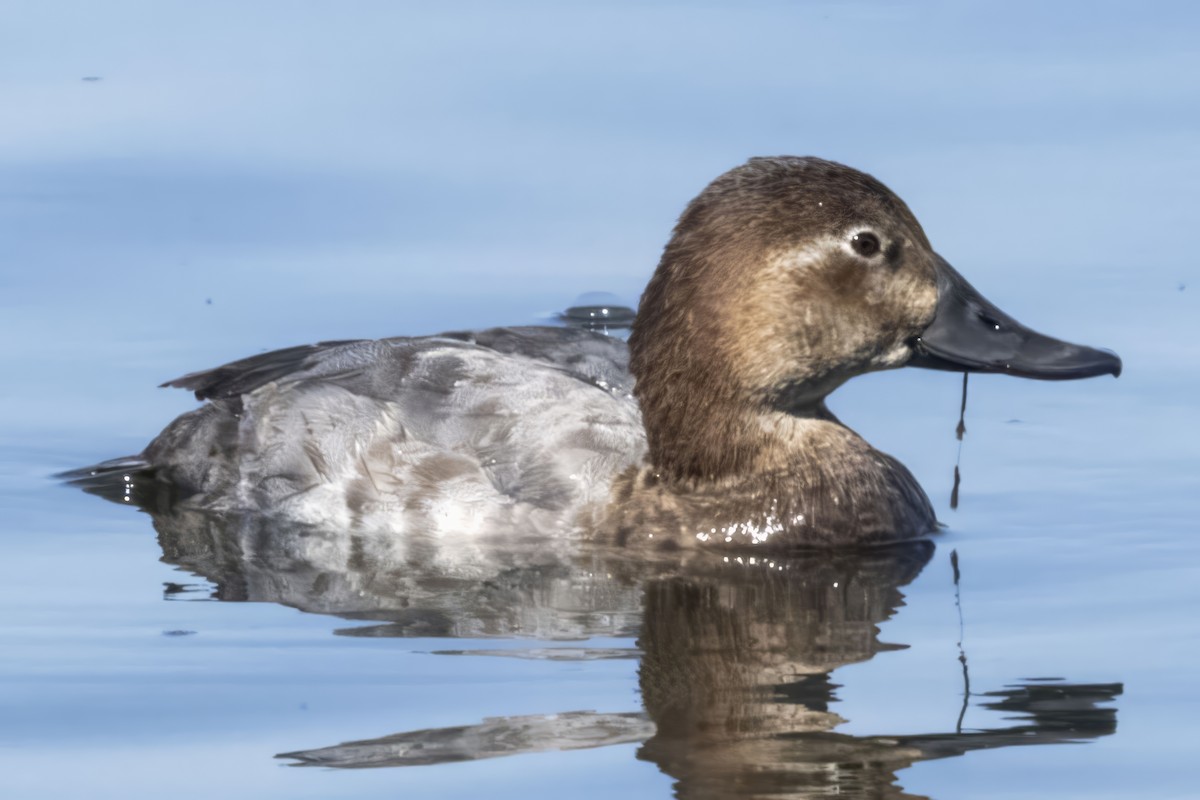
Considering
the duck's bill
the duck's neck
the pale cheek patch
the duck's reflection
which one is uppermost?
the pale cheek patch

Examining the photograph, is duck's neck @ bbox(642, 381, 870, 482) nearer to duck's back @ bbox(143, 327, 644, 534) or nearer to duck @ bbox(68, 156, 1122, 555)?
duck @ bbox(68, 156, 1122, 555)

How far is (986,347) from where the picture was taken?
7.18 m

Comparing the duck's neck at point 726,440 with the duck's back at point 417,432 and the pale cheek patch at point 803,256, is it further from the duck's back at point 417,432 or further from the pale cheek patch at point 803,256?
the pale cheek patch at point 803,256

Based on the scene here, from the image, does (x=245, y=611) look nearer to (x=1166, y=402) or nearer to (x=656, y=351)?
(x=656, y=351)

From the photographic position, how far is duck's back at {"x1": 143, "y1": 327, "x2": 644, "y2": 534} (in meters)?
7.14

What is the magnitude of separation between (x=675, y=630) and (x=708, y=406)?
3.38ft

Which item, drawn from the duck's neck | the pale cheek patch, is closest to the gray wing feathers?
the duck's neck

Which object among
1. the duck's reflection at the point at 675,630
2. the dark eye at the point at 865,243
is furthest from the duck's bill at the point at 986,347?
the duck's reflection at the point at 675,630

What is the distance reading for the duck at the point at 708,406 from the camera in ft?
23.1

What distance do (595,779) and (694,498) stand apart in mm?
2108

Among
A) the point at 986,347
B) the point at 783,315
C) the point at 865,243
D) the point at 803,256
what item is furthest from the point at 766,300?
the point at 986,347

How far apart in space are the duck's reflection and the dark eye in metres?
0.97

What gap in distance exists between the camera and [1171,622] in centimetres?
634

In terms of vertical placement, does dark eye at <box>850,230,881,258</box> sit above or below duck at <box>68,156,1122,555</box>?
above
